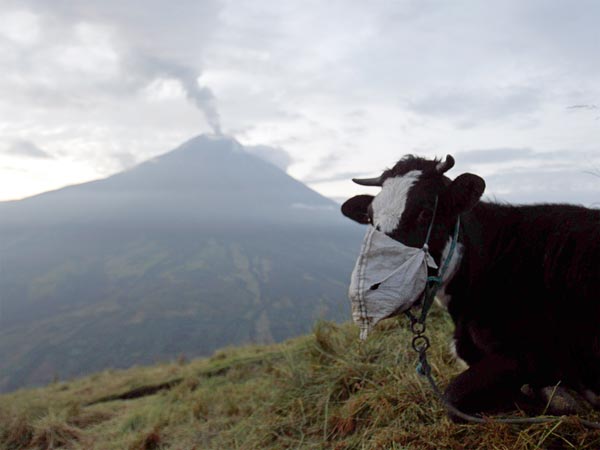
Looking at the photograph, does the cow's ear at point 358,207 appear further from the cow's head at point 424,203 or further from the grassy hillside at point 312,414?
the grassy hillside at point 312,414

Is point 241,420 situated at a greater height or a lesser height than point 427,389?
lesser

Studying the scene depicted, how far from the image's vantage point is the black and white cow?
2387mm

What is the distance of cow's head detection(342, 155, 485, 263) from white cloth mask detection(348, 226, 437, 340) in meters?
0.11

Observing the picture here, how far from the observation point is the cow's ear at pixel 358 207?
3.23m

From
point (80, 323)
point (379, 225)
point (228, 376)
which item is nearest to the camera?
point (379, 225)

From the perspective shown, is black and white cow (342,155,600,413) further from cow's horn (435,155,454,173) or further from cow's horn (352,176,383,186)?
A: cow's horn (352,176,383,186)

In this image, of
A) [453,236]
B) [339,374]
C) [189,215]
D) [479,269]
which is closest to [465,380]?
[479,269]

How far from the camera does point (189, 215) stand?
19162 cm

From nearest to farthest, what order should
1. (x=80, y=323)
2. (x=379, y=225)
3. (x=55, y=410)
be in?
(x=379, y=225)
(x=55, y=410)
(x=80, y=323)

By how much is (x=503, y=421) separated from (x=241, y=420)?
269 centimetres

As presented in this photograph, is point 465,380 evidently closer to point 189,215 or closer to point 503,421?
point 503,421

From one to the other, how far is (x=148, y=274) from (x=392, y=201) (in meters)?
139

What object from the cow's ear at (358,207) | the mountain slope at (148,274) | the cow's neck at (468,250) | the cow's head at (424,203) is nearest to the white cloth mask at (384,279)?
the cow's head at (424,203)

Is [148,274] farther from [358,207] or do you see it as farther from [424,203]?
[424,203]
